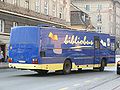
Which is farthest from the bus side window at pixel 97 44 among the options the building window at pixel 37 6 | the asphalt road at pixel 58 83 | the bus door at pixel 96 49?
the building window at pixel 37 6

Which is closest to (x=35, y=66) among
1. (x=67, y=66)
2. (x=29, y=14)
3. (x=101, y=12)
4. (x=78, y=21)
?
(x=67, y=66)

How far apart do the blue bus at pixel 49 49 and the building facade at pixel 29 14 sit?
1992 cm

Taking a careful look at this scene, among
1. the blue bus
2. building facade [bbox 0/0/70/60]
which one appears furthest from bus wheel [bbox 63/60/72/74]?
building facade [bbox 0/0/70/60]

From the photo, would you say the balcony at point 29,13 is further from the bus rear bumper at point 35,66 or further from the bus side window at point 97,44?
the bus rear bumper at point 35,66

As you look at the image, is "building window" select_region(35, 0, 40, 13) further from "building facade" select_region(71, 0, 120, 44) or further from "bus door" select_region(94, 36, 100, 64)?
"building facade" select_region(71, 0, 120, 44)

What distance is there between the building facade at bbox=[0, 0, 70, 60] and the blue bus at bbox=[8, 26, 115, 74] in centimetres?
1992

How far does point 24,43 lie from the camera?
23.5 m

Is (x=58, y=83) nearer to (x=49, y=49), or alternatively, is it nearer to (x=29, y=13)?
(x=49, y=49)

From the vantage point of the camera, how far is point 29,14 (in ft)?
172

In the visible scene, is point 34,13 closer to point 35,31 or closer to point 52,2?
point 52,2

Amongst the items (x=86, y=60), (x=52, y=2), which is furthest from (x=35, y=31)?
(x=52, y=2)

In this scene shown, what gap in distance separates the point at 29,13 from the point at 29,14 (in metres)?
0.15

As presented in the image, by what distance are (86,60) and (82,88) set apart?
442 inches

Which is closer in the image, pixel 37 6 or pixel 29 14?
pixel 29 14
